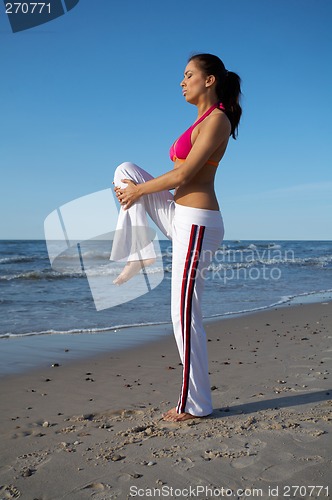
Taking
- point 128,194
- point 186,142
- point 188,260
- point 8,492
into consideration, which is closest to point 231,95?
point 186,142

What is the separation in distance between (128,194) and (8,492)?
1744 millimetres

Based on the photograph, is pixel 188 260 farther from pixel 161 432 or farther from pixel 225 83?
pixel 225 83

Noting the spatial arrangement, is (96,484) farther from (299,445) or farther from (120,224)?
(120,224)

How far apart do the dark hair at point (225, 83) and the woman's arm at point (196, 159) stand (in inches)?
6.7

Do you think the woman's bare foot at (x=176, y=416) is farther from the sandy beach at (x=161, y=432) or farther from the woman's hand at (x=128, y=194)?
the woman's hand at (x=128, y=194)

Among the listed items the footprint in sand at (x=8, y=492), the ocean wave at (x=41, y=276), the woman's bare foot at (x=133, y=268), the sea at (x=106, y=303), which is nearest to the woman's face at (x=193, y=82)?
the woman's bare foot at (x=133, y=268)

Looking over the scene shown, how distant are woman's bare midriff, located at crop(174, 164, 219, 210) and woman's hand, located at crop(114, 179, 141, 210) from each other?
302mm

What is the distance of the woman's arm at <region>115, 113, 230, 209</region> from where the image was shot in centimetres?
290

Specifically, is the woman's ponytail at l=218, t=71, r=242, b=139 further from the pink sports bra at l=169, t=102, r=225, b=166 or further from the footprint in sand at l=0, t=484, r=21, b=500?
the footprint in sand at l=0, t=484, r=21, b=500

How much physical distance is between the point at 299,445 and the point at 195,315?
961mm

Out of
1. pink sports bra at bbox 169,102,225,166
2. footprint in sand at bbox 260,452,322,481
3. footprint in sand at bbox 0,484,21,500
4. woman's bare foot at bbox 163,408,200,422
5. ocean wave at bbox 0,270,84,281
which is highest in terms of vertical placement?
pink sports bra at bbox 169,102,225,166

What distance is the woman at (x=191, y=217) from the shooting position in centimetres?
306

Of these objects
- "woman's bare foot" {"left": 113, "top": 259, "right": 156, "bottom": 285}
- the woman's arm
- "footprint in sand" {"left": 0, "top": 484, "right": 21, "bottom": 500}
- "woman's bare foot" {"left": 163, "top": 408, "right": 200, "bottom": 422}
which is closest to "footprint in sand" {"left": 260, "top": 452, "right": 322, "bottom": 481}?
"woman's bare foot" {"left": 163, "top": 408, "right": 200, "bottom": 422}

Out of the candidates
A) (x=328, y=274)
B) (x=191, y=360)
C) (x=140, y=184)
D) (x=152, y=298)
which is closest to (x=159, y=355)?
(x=191, y=360)
